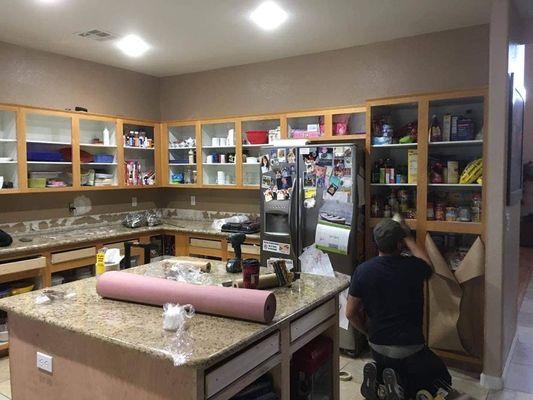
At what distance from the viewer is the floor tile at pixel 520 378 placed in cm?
323

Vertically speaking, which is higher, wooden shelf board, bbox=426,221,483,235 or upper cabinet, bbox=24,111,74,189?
upper cabinet, bbox=24,111,74,189

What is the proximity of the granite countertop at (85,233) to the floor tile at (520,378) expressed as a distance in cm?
245

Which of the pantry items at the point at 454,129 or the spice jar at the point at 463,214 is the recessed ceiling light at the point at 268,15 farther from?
the spice jar at the point at 463,214

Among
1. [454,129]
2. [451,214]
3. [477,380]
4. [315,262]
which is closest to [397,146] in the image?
[454,129]

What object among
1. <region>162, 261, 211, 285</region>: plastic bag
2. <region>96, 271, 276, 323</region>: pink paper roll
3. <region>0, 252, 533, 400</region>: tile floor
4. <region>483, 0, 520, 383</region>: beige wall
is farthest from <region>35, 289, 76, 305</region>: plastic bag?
<region>483, 0, 520, 383</region>: beige wall

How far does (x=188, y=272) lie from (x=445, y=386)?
5.53 feet

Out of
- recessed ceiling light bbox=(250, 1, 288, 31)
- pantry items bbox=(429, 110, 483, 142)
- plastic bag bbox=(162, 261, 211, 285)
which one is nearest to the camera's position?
plastic bag bbox=(162, 261, 211, 285)

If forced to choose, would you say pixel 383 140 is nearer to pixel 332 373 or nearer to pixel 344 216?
pixel 344 216

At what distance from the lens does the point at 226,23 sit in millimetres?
3684

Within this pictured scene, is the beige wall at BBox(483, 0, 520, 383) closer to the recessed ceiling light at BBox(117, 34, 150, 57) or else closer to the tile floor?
the tile floor

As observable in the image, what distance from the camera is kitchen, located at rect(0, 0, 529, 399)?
1966mm

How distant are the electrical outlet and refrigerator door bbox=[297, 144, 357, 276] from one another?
2318 millimetres

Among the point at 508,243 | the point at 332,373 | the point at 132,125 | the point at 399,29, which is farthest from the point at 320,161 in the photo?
the point at 132,125

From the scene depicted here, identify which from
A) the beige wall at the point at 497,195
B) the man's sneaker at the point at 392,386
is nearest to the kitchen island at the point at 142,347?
the man's sneaker at the point at 392,386
